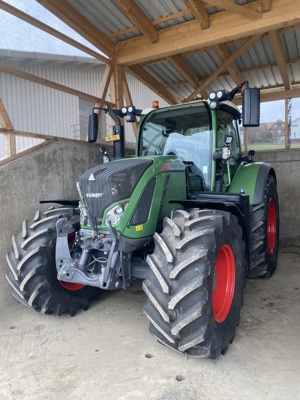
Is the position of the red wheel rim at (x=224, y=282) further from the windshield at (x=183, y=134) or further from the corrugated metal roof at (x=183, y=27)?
the corrugated metal roof at (x=183, y=27)

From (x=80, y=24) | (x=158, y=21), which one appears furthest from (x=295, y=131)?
(x=80, y=24)

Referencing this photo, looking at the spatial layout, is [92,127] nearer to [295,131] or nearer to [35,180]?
[35,180]

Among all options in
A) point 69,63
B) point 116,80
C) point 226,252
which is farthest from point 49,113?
point 226,252

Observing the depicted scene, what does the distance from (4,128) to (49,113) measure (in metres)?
7.49

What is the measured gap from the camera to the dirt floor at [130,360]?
2131mm

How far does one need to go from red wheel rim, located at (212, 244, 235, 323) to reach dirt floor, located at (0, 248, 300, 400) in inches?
12.3

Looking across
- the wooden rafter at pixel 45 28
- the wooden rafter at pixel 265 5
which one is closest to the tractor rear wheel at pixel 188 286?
the wooden rafter at pixel 265 5

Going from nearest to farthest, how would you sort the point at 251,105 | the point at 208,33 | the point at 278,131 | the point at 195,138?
1. the point at 251,105
2. the point at 195,138
3. the point at 208,33
4. the point at 278,131

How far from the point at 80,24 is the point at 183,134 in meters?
2.50

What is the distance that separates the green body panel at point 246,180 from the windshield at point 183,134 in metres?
0.62

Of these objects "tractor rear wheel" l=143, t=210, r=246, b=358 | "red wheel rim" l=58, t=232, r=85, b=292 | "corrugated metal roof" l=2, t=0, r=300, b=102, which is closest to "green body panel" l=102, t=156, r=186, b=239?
"tractor rear wheel" l=143, t=210, r=246, b=358

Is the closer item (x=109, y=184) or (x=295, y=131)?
(x=109, y=184)

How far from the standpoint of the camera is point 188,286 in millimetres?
2199

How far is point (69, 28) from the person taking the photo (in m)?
4.75
